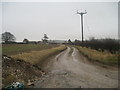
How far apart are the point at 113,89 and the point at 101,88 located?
1.85ft

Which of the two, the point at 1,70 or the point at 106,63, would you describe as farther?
the point at 106,63

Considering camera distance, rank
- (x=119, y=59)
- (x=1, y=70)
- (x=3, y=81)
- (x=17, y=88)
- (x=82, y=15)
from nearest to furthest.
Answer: (x=17, y=88)
(x=3, y=81)
(x=1, y=70)
(x=119, y=59)
(x=82, y=15)

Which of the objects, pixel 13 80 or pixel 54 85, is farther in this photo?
pixel 13 80

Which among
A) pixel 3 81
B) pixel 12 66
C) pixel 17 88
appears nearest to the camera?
pixel 17 88

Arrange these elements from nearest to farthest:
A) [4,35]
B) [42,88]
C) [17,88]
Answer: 1. [17,88]
2. [42,88]
3. [4,35]

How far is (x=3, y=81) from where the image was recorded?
872 cm

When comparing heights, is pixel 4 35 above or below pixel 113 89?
above

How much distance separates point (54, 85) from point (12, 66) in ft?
17.9

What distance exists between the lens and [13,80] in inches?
346

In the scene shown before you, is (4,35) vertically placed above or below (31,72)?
above

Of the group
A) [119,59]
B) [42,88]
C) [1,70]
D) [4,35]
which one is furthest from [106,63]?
[4,35]

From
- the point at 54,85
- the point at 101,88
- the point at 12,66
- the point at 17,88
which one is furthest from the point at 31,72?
the point at 101,88

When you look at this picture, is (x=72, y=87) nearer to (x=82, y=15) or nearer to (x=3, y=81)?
(x=3, y=81)

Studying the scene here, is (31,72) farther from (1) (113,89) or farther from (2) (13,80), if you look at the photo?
(1) (113,89)
